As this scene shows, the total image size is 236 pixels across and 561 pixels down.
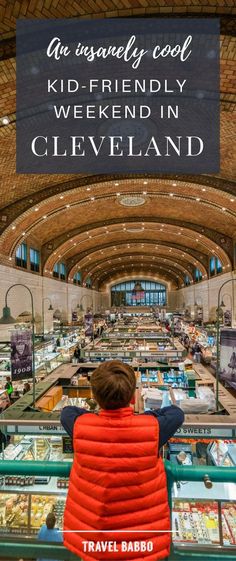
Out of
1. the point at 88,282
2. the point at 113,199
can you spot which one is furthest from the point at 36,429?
the point at 88,282

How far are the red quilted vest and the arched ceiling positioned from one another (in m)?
7.03

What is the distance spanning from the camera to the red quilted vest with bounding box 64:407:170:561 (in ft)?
4.36

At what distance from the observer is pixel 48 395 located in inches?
251

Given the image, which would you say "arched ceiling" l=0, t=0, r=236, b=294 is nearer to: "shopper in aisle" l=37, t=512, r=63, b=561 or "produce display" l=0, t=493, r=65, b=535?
"produce display" l=0, t=493, r=65, b=535

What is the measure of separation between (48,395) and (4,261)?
12.2 meters

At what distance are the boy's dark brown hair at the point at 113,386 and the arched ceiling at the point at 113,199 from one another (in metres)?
6.81

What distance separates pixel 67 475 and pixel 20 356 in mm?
8383

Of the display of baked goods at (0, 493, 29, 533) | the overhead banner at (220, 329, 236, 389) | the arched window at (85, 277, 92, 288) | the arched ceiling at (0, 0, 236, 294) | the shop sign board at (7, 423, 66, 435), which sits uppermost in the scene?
the arched ceiling at (0, 0, 236, 294)

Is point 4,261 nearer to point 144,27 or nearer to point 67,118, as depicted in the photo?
point 67,118

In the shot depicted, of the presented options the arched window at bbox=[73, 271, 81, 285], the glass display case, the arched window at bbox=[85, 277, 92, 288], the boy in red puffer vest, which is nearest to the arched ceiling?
the arched window at bbox=[73, 271, 81, 285]

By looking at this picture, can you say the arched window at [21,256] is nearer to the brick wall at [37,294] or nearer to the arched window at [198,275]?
the brick wall at [37,294]

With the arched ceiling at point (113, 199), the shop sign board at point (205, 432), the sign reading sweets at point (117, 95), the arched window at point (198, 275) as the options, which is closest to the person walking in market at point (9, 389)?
the arched ceiling at point (113, 199)

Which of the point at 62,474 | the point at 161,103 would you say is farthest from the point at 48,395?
the point at 161,103

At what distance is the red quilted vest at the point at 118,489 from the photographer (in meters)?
1.33
